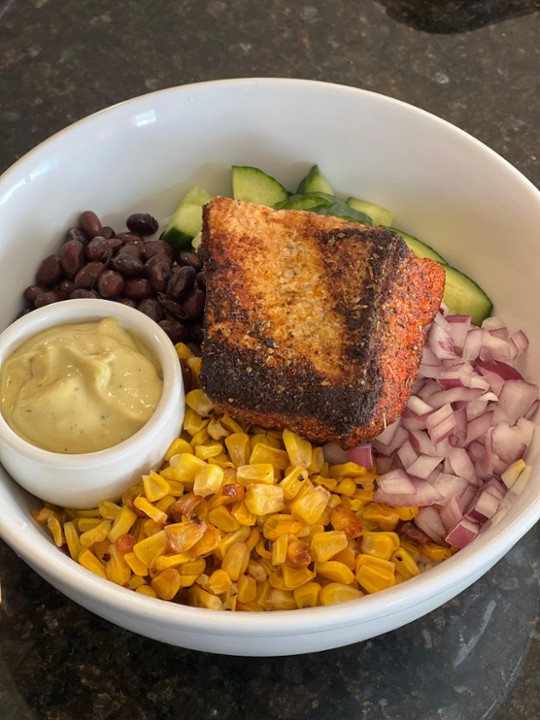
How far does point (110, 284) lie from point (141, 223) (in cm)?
37

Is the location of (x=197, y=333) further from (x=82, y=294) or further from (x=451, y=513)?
(x=451, y=513)

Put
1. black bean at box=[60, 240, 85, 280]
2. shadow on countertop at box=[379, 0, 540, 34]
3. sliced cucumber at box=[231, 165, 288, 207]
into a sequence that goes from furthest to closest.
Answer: shadow on countertop at box=[379, 0, 540, 34] < sliced cucumber at box=[231, 165, 288, 207] < black bean at box=[60, 240, 85, 280]

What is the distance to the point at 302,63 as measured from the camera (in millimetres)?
3484

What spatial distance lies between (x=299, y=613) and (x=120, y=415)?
0.72 metres

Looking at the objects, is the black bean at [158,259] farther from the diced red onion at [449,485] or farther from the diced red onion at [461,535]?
the diced red onion at [461,535]

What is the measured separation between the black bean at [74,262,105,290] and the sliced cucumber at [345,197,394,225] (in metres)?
0.93

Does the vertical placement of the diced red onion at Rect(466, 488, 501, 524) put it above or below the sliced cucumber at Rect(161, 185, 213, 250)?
below

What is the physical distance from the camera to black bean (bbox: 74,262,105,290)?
2594mm

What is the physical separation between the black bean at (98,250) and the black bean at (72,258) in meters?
0.03

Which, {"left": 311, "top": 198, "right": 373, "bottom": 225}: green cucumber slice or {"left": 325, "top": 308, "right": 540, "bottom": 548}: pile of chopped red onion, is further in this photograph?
{"left": 311, "top": 198, "right": 373, "bottom": 225}: green cucumber slice

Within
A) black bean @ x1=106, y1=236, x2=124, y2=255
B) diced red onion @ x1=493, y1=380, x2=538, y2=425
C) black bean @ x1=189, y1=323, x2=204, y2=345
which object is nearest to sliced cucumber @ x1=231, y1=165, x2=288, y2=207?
black bean @ x1=106, y1=236, x2=124, y2=255

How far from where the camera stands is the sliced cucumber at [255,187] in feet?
9.30

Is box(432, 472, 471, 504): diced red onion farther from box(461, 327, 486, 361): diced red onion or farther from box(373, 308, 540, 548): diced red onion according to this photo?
box(461, 327, 486, 361): diced red onion

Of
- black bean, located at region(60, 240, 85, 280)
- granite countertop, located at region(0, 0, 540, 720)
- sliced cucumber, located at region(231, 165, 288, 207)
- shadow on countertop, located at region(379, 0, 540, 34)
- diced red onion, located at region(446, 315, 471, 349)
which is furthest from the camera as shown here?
shadow on countertop, located at region(379, 0, 540, 34)
